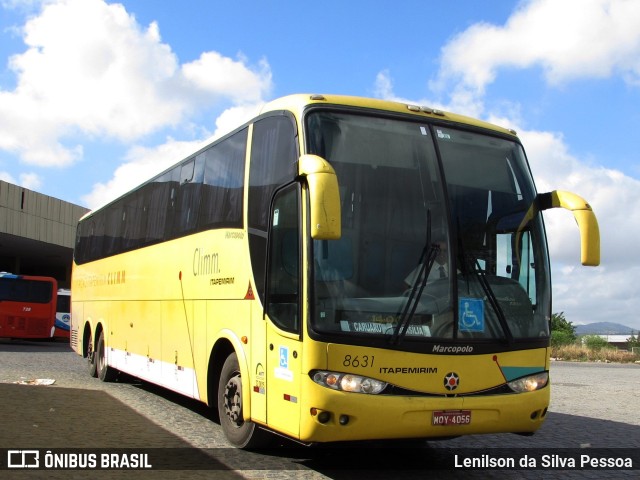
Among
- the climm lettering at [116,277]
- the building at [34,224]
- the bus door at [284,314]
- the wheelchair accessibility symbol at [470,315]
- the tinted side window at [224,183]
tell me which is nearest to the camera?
the bus door at [284,314]

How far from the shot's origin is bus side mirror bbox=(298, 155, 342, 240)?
19.3 feet

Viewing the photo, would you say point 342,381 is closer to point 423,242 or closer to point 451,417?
point 451,417

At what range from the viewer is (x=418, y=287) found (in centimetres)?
661

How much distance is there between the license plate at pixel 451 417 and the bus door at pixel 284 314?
120cm

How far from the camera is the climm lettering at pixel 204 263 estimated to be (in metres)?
8.96

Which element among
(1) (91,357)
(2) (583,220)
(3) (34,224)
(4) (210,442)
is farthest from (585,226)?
(3) (34,224)

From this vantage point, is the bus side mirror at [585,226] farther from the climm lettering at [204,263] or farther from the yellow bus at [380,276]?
the climm lettering at [204,263]

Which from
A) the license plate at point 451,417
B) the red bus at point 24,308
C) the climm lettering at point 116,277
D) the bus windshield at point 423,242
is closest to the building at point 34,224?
the red bus at point 24,308

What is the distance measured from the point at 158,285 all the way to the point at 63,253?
46292 mm

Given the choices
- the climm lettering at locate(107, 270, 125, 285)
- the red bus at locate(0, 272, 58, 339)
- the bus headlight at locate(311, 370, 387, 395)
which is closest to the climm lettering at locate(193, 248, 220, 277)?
the bus headlight at locate(311, 370, 387, 395)

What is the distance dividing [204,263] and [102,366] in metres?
7.10

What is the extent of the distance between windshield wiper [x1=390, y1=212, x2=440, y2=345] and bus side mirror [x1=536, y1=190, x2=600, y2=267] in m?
1.45

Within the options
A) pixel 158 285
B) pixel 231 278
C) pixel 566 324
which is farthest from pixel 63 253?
pixel 231 278

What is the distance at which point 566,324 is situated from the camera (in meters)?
64.2
